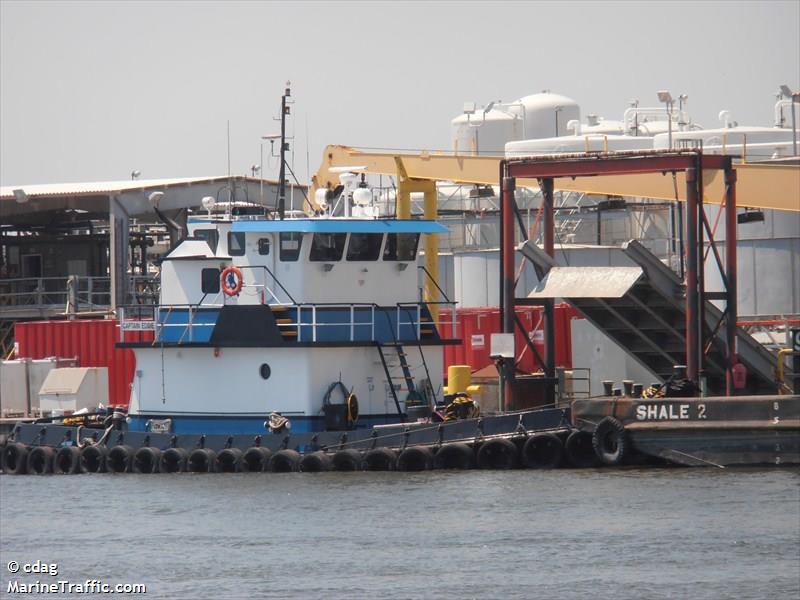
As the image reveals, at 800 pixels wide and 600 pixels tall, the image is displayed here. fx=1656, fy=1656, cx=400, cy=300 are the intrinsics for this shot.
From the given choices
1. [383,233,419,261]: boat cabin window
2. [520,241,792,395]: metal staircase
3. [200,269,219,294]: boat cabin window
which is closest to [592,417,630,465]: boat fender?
[520,241,792,395]: metal staircase

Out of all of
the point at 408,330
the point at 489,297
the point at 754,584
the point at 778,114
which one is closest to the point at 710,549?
the point at 754,584

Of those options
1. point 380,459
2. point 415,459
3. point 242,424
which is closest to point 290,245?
point 242,424

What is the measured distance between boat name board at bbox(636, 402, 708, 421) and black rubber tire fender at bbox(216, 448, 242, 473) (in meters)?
6.57

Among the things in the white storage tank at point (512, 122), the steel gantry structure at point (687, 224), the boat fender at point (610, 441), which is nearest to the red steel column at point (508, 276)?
the steel gantry structure at point (687, 224)

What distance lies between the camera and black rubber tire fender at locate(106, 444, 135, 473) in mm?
28500

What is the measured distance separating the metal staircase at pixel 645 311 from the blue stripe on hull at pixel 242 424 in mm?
3481

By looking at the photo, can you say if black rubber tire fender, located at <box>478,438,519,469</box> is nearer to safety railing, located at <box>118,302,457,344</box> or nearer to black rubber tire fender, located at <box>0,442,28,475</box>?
safety railing, located at <box>118,302,457,344</box>

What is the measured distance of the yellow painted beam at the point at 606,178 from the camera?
29.6 metres

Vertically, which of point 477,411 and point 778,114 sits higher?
point 778,114

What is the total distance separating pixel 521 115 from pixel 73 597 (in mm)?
39565

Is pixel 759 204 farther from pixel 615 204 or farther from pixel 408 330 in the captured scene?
pixel 615 204

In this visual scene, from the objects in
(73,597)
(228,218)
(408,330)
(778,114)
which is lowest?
(73,597)

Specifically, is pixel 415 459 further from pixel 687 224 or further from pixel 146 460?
pixel 687 224

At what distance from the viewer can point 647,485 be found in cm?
2375
